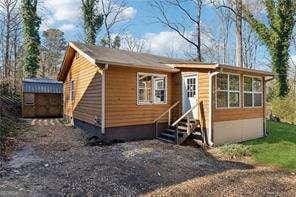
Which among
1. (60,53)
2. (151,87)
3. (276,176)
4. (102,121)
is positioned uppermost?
(60,53)

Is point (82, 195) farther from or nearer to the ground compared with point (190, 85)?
nearer to the ground

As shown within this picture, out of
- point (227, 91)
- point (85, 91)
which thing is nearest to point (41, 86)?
point (85, 91)

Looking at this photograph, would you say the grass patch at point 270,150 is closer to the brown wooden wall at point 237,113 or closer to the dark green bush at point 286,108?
the brown wooden wall at point 237,113

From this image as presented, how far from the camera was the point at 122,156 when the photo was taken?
35.9 feet

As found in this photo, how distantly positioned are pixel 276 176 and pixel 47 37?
4090 centimetres

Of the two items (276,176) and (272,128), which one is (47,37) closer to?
(272,128)

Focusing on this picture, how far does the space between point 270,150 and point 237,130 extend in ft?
6.40

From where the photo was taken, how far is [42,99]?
23.1 metres

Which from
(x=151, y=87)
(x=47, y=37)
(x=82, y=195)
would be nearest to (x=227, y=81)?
(x=151, y=87)

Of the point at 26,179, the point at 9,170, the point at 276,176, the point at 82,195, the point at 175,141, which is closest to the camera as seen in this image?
the point at 82,195

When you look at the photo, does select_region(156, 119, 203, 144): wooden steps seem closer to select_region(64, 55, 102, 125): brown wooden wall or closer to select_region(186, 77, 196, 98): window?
select_region(186, 77, 196, 98): window

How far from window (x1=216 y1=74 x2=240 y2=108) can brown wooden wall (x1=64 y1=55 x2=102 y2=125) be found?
514 centimetres

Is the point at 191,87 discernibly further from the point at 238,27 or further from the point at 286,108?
the point at 238,27

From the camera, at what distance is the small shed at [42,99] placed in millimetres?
22516
